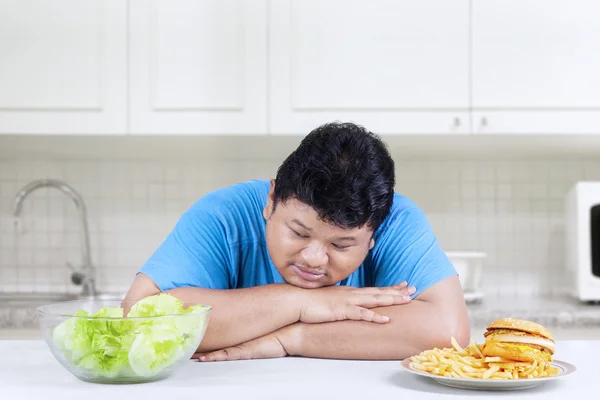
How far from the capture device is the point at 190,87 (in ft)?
8.34

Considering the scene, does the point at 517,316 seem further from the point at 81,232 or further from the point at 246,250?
the point at 81,232

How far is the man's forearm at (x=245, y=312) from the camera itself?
1210 millimetres

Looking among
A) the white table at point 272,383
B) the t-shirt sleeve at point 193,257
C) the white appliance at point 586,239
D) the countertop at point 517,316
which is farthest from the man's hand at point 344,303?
the white appliance at point 586,239

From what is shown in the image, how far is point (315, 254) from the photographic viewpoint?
1227mm

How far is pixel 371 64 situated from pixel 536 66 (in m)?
0.54

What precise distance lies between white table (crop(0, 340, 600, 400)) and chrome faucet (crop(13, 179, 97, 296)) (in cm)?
169

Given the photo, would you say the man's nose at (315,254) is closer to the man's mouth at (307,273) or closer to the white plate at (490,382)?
the man's mouth at (307,273)

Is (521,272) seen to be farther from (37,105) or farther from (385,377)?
(385,377)

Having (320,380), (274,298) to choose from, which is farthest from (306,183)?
(320,380)

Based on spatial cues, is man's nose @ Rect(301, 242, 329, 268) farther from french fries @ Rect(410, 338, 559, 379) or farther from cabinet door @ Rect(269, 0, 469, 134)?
cabinet door @ Rect(269, 0, 469, 134)

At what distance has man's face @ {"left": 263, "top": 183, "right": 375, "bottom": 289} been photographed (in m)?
1.21

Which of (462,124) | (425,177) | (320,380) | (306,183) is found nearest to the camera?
(320,380)

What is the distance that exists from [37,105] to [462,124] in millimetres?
1380

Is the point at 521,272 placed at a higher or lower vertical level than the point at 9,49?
lower
